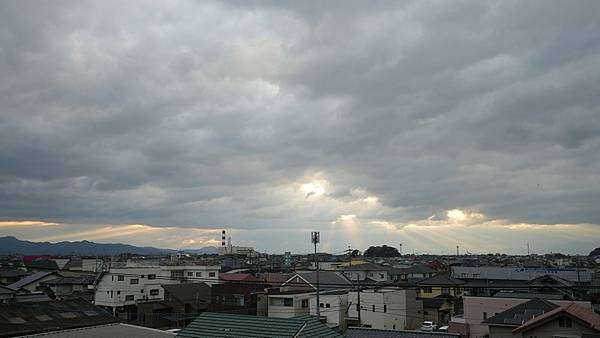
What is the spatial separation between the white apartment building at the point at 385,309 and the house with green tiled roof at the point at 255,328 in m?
29.7

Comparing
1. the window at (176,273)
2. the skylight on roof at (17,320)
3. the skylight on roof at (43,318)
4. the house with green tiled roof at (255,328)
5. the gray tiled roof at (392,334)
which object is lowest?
the gray tiled roof at (392,334)

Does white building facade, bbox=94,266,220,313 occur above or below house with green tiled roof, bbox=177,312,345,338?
below

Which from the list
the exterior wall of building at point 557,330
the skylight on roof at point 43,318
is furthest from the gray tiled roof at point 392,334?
the skylight on roof at point 43,318

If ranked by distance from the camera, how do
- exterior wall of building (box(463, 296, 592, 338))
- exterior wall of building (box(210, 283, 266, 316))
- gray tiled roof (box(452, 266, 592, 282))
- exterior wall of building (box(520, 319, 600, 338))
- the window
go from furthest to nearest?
the window < gray tiled roof (box(452, 266, 592, 282)) < exterior wall of building (box(210, 283, 266, 316)) < exterior wall of building (box(463, 296, 592, 338)) < exterior wall of building (box(520, 319, 600, 338))

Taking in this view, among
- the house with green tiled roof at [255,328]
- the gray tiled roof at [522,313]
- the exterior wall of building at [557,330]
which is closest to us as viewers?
the house with green tiled roof at [255,328]

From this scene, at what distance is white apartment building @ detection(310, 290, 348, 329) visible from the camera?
155 feet

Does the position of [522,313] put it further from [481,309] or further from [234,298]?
[234,298]

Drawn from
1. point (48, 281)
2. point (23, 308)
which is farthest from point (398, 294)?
point (48, 281)

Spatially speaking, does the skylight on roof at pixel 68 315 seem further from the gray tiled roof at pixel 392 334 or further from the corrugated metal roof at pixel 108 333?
the gray tiled roof at pixel 392 334

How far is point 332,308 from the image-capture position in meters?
47.8

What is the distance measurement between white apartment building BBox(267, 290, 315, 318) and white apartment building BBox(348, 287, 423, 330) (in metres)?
4.89

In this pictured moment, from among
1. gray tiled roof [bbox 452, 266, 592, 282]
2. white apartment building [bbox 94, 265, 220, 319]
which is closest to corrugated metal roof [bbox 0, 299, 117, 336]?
white apartment building [bbox 94, 265, 220, 319]

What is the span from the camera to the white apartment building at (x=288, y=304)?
151ft

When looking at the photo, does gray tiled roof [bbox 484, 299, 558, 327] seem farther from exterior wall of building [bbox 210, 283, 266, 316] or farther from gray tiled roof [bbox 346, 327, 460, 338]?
→ exterior wall of building [bbox 210, 283, 266, 316]
